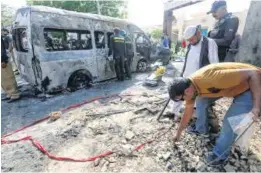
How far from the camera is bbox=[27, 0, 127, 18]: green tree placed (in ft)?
57.9

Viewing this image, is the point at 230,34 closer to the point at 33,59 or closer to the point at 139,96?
the point at 139,96

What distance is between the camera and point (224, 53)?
146 inches

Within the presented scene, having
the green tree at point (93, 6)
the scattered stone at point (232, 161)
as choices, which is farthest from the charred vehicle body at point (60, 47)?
the green tree at point (93, 6)

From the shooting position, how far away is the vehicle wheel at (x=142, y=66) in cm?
868

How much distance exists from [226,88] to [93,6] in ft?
59.7

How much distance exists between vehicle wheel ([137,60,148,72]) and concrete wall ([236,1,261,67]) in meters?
4.92

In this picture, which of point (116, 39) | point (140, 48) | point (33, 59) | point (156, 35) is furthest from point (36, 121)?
point (156, 35)

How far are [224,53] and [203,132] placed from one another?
1.47 meters

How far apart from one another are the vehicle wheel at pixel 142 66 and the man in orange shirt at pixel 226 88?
629 cm

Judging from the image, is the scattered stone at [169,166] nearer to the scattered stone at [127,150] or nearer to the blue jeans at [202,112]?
the scattered stone at [127,150]

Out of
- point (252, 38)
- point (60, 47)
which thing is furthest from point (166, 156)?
point (60, 47)

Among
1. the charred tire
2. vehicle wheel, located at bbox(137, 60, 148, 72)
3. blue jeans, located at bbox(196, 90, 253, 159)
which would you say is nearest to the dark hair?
blue jeans, located at bbox(196, 90, 253, 159)

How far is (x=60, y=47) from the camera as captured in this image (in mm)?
5629

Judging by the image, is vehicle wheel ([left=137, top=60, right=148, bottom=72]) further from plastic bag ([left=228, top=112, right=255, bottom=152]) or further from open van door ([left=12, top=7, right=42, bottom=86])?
plastic bag ([left=228, top=112, right=255, bottom=152])
